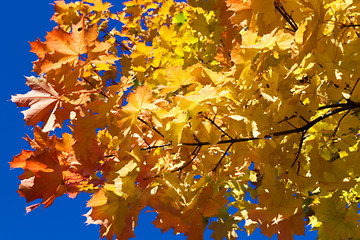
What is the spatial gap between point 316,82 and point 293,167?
1.50 ft

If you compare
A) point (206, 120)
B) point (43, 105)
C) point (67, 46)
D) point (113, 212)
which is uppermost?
point (67, 46)

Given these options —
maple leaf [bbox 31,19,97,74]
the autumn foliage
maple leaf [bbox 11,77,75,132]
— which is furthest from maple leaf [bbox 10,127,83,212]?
maple leaf [bbox 31,19,97,74]

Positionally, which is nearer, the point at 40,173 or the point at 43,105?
the point at 43,105

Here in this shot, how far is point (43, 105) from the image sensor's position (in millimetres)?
1555

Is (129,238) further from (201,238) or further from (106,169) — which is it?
(106,169)

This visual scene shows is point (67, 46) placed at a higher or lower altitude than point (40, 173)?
higher

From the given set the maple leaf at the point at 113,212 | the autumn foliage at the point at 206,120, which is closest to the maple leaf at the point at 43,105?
the autumn foliage at the point at 206,120

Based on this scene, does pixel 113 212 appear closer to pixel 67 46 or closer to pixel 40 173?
pixel 40 173

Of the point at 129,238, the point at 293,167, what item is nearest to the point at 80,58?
the point at 129,238

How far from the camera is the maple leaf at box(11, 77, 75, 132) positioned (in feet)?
5.03

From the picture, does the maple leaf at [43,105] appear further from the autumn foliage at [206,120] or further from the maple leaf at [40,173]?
the maple leaf at [40,173]

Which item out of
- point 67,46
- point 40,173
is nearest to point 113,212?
point 40,173

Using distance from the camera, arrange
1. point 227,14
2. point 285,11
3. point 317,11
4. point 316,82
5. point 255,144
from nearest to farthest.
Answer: point 317,11
point 316,82
point 285,11
point 255,144
point 227,14

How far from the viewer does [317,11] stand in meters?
1.34
